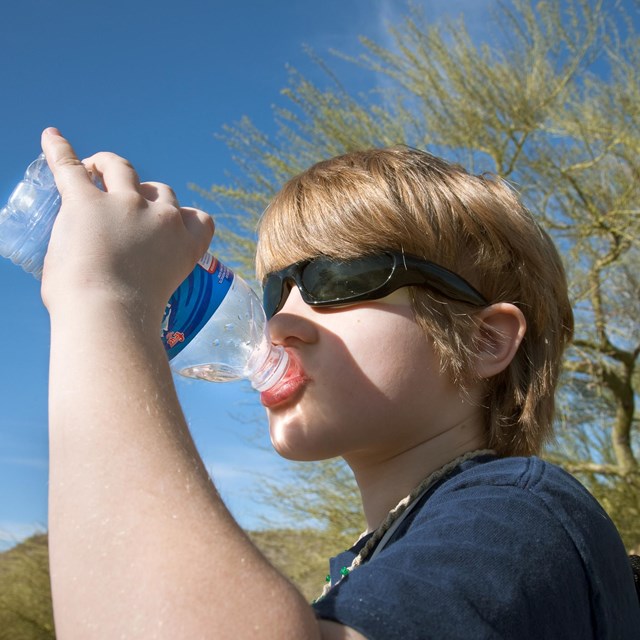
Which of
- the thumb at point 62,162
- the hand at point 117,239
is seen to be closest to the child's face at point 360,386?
the hand at point 117,239

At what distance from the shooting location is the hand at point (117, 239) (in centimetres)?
94

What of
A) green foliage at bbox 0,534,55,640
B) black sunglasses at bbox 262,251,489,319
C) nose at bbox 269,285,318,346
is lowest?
green foliage at bbox 0,534,55,640

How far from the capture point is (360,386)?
4.63 feet

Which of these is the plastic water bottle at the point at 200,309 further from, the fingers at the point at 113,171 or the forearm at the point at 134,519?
the forearm at the point at 134,519

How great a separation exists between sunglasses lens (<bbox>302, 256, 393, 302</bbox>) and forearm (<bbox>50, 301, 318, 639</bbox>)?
648mm

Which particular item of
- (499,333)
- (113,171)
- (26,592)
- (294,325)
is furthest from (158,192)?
(26,592)

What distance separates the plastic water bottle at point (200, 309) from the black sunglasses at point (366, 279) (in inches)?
5.5

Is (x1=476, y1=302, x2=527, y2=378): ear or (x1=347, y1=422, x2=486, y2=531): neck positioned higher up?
(x1=476, y1=302, x2=527, y2=378): ear

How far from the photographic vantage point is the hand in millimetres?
941

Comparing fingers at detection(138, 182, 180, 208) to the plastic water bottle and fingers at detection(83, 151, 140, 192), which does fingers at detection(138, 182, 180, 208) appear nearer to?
→ fingers at detection(83, 151, 140, 192)

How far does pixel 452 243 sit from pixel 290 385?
1.53 feet

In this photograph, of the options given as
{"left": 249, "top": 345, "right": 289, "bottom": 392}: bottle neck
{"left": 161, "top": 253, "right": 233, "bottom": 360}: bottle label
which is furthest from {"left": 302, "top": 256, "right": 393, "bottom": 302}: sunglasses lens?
{"left": 161, "top": 253, "right": 233, "bottom": 360}: bottle label

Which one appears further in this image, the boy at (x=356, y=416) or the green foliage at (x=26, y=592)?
the green foliage at (x=26, y=592)

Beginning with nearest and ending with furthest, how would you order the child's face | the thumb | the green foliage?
1. the thumb
2. the child's face
3. the green foliage
